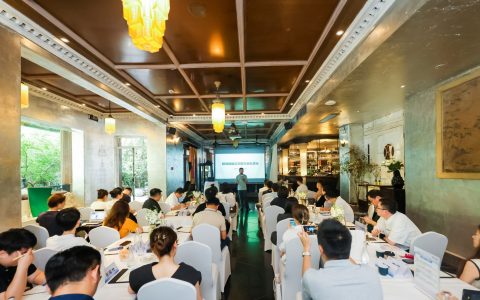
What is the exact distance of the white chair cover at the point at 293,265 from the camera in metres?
2.87

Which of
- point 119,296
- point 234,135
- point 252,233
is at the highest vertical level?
point 234,135

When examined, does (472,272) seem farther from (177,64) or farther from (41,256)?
(177,64)

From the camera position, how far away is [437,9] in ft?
8.07

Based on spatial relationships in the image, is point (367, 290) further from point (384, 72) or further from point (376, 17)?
point (384, 72)

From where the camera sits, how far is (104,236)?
356 cm

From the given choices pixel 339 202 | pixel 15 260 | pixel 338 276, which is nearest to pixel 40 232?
pixel 15 260

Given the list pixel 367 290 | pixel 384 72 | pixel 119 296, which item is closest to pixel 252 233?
pixel 384 72

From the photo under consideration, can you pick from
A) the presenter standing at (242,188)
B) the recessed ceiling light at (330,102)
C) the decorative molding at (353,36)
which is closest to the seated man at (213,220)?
the decorative molding at (353,36)

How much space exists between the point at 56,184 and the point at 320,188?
7044 mm

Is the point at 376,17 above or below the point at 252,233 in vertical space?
above

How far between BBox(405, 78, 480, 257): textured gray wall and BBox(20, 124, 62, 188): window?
8180 mm

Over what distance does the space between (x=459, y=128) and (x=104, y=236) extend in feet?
17.1

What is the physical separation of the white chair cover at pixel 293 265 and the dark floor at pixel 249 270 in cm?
78

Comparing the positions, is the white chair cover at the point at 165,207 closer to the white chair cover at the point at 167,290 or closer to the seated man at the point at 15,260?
the seated man at the point at 15,260
